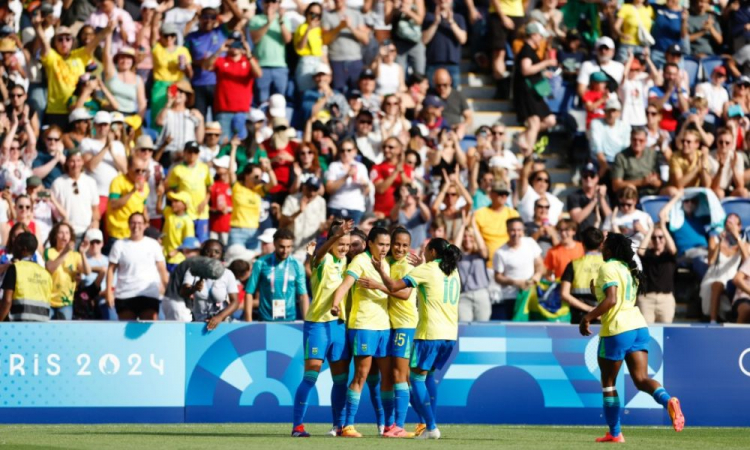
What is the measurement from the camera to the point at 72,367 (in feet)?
50.5

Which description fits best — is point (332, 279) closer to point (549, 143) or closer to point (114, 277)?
point (114, 277)

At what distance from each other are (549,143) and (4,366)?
10650mm

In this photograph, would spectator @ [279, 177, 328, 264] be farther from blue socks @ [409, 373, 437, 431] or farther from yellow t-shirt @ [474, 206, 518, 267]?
blue socks @ [409, 373, 437, 431]

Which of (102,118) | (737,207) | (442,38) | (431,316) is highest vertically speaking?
(442,38)

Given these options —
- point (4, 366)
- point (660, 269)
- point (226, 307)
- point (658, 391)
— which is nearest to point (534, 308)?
point (660, 269)

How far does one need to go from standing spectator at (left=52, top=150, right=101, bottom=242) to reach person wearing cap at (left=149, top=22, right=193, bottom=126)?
233 cm

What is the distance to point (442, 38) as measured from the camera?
22297 mm

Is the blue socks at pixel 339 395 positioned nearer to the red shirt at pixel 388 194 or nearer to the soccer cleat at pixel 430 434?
the soccer cleat at pixel 430 434

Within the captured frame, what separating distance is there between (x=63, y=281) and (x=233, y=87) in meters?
4.90

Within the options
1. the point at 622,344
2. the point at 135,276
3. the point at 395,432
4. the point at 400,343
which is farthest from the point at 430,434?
the point at 135,276

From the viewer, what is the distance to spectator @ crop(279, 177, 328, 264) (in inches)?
738

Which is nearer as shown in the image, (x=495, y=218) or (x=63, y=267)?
(x=63, y=267)

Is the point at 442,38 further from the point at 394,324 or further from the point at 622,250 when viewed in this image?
the point at 622,250

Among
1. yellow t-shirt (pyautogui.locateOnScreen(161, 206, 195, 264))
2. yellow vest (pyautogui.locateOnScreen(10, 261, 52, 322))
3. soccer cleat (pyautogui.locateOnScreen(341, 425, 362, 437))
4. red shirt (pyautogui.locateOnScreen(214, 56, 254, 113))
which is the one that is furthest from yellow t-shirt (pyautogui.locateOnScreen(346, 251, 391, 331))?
red shirt (pyautogui.locateOnScreen(214, 56, 254, 113))
